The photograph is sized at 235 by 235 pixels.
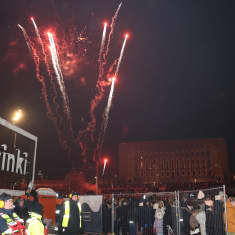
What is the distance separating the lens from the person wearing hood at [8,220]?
464 centimetres

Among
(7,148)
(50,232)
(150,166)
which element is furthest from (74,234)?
(150,166)

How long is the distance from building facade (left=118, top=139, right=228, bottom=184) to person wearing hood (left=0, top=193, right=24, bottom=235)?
9405cm

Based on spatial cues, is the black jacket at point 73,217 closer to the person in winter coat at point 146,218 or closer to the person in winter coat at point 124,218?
the person in winter coat at point 146,218

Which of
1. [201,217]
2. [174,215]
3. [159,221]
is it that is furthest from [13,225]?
[174,215]

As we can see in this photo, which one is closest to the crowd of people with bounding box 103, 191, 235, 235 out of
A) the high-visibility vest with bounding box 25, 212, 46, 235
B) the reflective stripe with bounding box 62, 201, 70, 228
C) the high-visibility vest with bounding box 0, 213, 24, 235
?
the reflective stripe with bounding box 62, 201, 70, 228

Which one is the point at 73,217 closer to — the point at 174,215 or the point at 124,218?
the point at 174,215

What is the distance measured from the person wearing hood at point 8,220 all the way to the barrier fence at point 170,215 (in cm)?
591

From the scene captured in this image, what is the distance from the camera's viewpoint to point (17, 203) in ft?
28.2

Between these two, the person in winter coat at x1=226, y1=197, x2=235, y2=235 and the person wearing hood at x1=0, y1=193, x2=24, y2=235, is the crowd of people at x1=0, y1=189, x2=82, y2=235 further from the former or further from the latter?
the person in winter coat at x1=226, y1=197, x2=235, y2=235

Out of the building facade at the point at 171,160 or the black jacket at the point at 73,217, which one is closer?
the black jacket at the point at 73,217

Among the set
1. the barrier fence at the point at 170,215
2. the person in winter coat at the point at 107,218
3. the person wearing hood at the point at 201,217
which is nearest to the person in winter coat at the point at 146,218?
the barrier fence at the point at 170,215

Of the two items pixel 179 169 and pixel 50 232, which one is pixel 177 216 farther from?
pixel 179 169

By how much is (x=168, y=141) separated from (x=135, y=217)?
89.5 meters

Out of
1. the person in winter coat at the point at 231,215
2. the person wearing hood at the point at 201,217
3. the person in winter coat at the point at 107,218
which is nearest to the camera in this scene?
the person in winter coat at the point at 231,215
